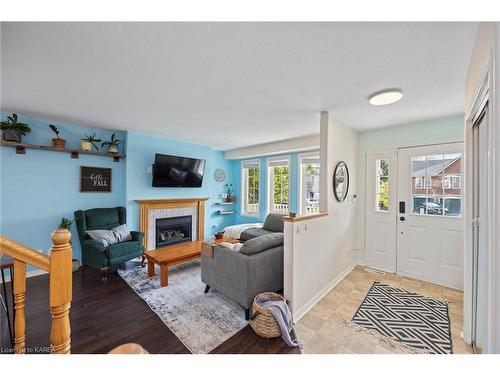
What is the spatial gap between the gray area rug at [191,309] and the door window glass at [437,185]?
9.62ft

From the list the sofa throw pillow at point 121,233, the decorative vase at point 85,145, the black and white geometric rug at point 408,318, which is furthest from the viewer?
the decorative vase at point 85,145

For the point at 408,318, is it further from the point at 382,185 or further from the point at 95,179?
the point at 95,179

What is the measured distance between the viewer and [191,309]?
220 centimetres

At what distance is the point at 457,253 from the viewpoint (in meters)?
2.72

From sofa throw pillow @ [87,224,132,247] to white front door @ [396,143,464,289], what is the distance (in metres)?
4.28

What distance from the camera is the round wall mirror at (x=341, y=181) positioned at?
2803 millimetres

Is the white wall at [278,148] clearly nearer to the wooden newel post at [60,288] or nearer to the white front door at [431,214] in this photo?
the white front door at [431,214]

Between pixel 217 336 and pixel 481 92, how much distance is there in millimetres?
2629

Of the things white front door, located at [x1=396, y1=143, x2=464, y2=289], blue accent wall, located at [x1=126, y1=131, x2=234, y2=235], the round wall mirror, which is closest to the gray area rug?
blue accent wall, located at [x1=126, y1=131, x2=234, y2=235]

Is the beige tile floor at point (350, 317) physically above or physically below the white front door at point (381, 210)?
below

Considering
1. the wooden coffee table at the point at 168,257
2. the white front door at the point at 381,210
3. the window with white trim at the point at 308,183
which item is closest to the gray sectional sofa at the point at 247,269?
the wooden coffee table at the point at 168,257

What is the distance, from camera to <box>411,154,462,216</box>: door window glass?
9.07 feet
